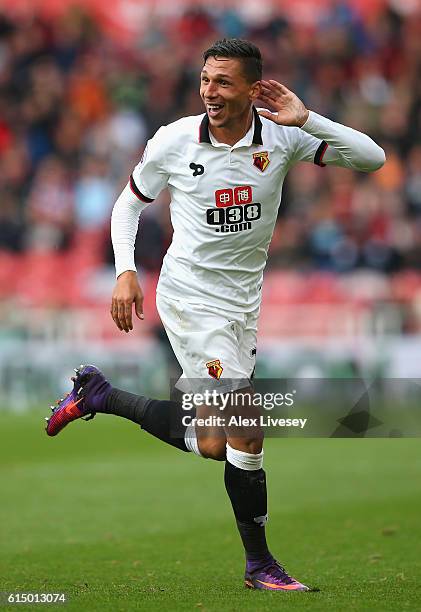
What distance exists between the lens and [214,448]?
6488mm

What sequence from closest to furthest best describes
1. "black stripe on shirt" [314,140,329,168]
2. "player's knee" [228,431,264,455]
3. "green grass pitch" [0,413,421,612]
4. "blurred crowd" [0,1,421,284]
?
"green grass pitch" [0,413,421,612]
"player's knee" [228,431,264,455]
"black stripe on shirt" [314,140,329,168]
"blurred crowd" [0,1,421,284]

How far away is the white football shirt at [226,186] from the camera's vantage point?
21.2 ft

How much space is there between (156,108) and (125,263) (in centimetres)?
1322

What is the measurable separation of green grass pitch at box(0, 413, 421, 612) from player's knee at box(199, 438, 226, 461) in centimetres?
66

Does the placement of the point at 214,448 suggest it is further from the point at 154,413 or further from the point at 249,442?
the point at 154,413

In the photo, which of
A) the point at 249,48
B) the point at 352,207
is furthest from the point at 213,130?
the point at 352,207

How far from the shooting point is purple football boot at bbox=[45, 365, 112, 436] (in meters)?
7.21

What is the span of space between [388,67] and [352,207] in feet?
11.9

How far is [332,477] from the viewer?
37.2 ft

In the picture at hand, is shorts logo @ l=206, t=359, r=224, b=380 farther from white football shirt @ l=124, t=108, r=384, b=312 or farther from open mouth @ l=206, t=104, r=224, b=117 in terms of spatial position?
open mouth @ l=206, t=104, r=224, b=117

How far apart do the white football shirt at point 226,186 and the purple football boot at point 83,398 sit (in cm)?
86

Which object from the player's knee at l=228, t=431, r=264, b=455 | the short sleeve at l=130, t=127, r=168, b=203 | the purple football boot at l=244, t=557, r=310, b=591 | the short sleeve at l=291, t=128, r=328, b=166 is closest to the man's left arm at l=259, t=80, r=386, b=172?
the short sleeve at l=291, t=128, r=328, b=166

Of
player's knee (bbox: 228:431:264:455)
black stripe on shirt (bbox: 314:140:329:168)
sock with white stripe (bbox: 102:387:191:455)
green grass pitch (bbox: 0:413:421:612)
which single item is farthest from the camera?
sock with white stripe (bbox: 102:387:191:455)

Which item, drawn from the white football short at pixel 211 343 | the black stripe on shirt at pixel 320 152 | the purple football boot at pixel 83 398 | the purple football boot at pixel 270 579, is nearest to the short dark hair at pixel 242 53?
the black stripe on shirt at pixel 320 152
